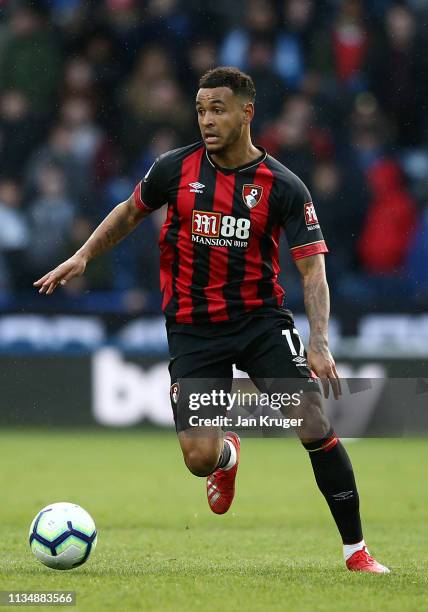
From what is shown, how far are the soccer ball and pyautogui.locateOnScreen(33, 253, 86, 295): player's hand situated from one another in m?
0.97

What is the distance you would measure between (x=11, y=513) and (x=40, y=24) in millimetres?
7507

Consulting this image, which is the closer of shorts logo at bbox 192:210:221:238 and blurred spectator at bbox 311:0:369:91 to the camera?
shorts logo at bbox 192:210:221:238

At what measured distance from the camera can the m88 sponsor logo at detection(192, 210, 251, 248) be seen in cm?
562

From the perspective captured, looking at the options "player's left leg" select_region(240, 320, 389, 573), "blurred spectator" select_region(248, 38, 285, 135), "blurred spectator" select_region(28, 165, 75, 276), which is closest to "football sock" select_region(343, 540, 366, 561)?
"player's left leg" select_region(240, 320, 389, 573)

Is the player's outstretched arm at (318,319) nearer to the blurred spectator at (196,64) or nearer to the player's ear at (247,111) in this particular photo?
the player's ear at (247,111)

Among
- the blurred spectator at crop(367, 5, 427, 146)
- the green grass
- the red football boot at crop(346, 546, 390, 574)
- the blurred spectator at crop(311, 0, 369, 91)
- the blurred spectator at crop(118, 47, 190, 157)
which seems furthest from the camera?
the blurred spectator at crop(311, 0, 369, 91)

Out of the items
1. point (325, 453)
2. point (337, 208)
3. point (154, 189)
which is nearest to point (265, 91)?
point (337, 208)

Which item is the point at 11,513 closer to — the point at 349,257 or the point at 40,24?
the point at 349,257

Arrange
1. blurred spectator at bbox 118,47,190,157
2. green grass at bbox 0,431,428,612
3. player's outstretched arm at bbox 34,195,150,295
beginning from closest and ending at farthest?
1. green grass at bbox 0,431,428,612
2. player's outstretched arm at bbox 34,195,150,295
3. blurred spectator at bbox 118,47,190,157

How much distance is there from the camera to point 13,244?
12227 millimetres

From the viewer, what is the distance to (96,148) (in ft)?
42.9

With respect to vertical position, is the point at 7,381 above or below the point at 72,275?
below

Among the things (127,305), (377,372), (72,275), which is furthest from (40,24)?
(72,275)

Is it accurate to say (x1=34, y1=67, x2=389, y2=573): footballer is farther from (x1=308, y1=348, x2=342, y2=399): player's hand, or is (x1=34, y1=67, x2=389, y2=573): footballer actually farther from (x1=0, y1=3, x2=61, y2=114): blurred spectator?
(x1=0, y1=3, x2=61, y2=114): blurred spectator
